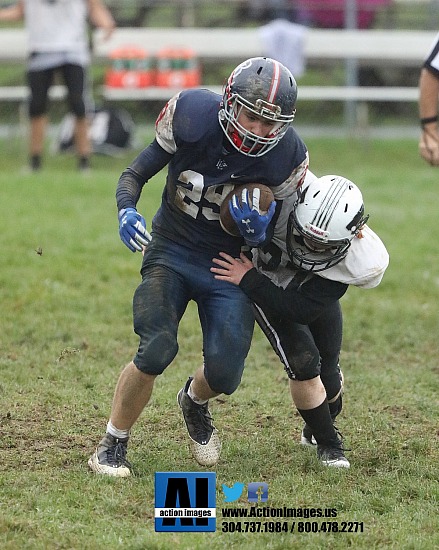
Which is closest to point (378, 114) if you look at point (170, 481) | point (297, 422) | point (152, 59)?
point (152, 59)

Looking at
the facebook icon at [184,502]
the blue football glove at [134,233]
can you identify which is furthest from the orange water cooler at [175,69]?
the facebook icon at [184,502]

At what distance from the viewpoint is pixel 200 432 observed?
502cm

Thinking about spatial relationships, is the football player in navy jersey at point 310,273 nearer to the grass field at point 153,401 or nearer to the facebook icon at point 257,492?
the grass field at point 153,401

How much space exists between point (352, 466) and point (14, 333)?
2.89m

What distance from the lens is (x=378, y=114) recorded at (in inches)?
627

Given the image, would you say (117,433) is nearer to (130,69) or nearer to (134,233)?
(134,233)

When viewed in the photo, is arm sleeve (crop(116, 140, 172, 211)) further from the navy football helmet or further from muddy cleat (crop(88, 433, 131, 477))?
muddy cleat (crop(88, 433, 131, 477))

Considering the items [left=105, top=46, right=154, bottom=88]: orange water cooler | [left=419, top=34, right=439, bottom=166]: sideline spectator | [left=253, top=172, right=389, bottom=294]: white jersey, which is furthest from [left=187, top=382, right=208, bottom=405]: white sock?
[left=105, top=46, right=154, bottom=88]: orange water cooler

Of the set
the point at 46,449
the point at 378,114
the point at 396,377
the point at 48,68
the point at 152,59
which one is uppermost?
the point at 46,449

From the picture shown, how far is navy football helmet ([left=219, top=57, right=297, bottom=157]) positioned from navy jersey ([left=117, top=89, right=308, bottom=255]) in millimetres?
97

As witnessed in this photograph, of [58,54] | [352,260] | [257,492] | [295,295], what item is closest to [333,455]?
[257,492]

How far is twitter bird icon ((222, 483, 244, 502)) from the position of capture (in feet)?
14.6

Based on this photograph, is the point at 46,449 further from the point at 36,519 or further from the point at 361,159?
the point at 361,159

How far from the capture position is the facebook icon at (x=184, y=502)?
4.20m
